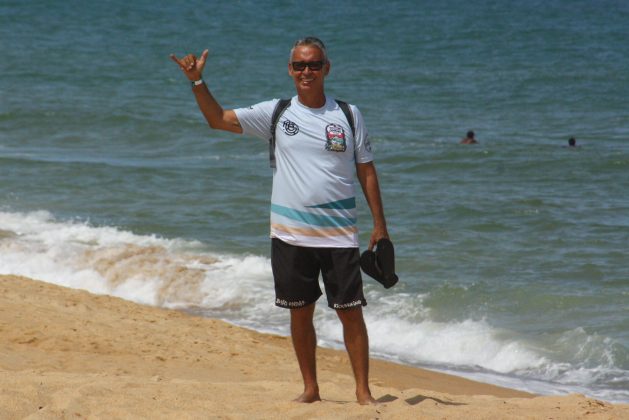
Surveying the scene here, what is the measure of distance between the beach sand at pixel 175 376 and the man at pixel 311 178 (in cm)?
67

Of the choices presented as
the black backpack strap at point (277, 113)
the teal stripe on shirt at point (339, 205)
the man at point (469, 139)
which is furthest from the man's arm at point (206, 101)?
the man at point (469, 139)

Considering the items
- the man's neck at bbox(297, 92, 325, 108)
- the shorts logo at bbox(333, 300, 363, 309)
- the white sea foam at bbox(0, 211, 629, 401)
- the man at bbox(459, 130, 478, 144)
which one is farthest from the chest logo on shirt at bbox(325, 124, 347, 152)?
the man at bbox(459, 130, 478, 144)

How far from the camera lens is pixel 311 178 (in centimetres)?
580

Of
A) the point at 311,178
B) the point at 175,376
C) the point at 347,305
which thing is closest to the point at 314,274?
the point at 347,305

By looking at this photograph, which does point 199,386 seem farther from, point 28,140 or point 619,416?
point 28,140

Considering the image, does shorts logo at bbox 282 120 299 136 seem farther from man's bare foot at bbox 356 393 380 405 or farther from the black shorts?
man's bare foot at bbox 356 393 380 405

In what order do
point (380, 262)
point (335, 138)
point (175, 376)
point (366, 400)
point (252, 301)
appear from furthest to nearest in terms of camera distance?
point (252, 301)
point (175, 376)
point (366, 400)
point (380, 262)
point (335, 138)

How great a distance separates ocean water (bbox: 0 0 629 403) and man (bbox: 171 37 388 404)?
149 inches

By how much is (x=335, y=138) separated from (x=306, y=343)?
3.74 feet

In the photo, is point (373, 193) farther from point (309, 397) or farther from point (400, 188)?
point (400, 188)

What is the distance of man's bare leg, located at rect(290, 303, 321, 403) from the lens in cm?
605

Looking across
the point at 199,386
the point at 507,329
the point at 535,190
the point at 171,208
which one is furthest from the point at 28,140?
the point at 199,386

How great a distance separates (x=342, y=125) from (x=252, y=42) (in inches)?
1559

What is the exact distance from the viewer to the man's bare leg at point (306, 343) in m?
6.05
